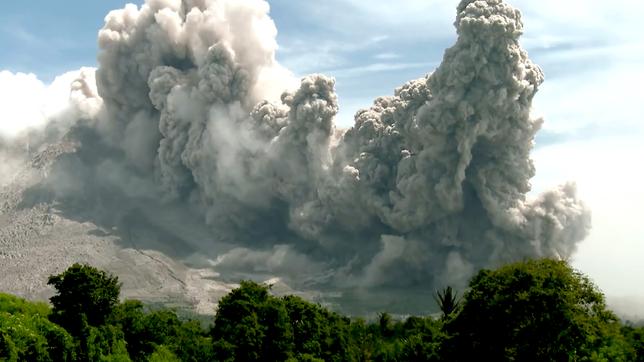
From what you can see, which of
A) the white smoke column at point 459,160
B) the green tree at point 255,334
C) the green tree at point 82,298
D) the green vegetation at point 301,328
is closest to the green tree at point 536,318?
the green vegetation at point 301,328

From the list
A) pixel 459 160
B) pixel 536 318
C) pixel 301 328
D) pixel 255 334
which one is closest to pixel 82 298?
pixel 255 334

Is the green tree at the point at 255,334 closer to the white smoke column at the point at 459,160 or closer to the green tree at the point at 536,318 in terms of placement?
the green tree at the point at 536,318

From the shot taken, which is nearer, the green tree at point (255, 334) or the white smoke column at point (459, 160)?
the green tree at point (255, 334)

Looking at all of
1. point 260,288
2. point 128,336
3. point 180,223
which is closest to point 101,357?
point 128,336

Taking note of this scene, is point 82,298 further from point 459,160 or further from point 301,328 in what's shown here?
point 459,160

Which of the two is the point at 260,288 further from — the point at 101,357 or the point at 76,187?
the point at 76,187
